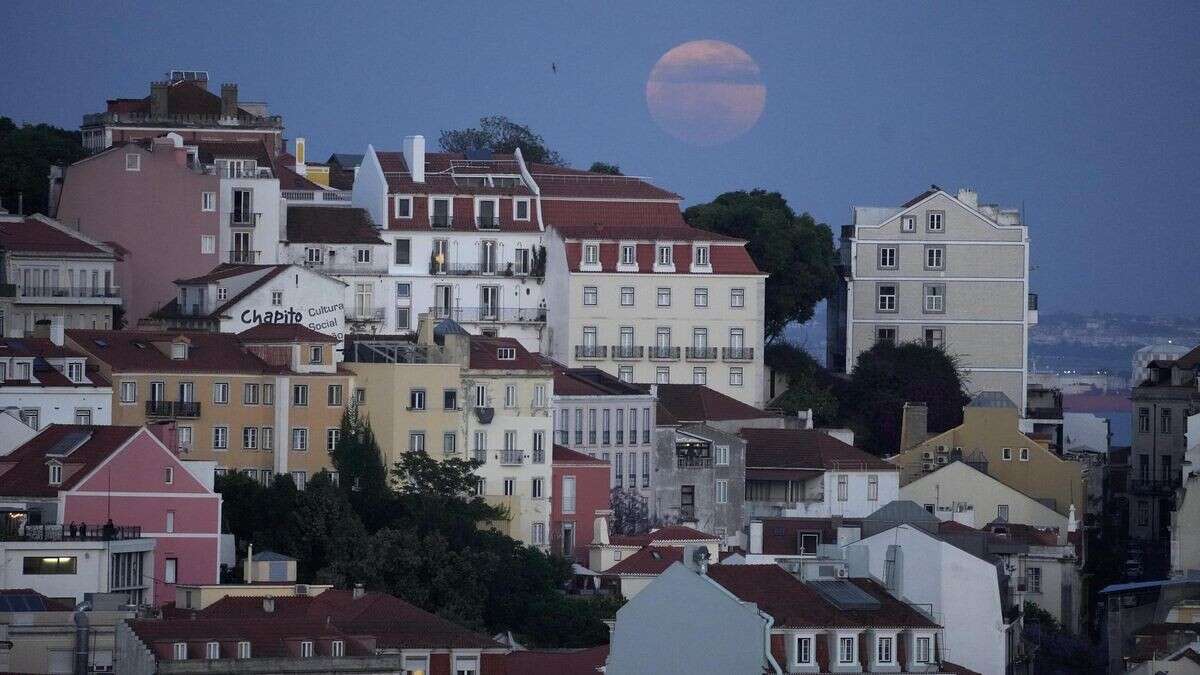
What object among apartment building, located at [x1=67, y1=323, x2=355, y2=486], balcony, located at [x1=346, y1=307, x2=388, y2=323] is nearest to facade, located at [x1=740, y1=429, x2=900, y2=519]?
balcony, located at [x1=346, y1=307, x2=388, y2=323]

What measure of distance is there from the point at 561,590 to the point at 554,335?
78.9ft

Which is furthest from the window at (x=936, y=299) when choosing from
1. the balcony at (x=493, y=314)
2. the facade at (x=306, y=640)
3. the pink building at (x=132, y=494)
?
the facade at (x=306, y=640)

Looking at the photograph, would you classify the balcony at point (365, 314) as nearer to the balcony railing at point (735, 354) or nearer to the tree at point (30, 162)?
the balcony railing at point (735, 354)

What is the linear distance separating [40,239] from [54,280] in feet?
4.22

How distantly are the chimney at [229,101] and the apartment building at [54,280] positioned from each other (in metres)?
20.1

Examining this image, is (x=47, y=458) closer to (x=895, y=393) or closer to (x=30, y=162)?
(x=30, y=162)

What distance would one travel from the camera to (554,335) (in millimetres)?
112688

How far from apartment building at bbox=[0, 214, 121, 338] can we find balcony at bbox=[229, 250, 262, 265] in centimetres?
392

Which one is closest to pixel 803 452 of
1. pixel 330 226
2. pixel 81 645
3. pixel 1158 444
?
pixel 330 226

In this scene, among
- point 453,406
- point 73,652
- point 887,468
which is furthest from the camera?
point 887,468

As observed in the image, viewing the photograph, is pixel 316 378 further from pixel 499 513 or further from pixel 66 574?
pixel 66 574

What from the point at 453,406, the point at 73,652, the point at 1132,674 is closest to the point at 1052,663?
the point at 1132,674

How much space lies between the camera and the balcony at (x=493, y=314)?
112 meters

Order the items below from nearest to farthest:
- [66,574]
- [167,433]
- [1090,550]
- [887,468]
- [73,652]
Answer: [73,652] < [66,574] < [167,433] < [887,468] < [1090,550]
